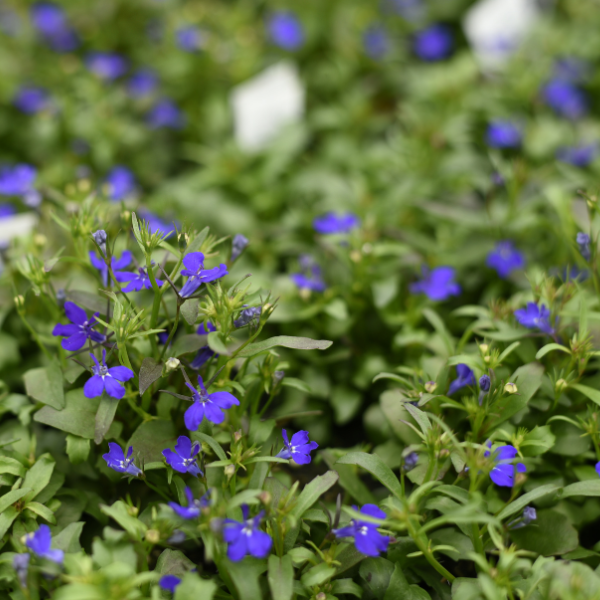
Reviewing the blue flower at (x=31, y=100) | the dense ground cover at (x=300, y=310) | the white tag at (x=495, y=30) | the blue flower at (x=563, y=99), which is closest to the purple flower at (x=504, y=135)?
the dense ground cover at (x=300, y=310)

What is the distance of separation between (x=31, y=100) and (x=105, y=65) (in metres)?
0.52

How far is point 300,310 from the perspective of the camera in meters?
2.43

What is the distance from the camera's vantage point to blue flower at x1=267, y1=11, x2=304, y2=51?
4.02 metres

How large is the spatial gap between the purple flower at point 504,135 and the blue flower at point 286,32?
1462 millimetres

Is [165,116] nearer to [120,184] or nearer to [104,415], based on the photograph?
[120,184]

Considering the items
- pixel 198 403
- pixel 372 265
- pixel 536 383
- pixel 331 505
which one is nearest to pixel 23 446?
pixel 198 403

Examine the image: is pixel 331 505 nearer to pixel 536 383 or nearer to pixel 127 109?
pixel 536 383

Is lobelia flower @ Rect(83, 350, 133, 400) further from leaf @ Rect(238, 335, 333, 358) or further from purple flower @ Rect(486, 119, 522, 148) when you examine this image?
purple flower @ Rect(486, 119, 522, 148)

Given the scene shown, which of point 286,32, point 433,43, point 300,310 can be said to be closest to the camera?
point 300,310

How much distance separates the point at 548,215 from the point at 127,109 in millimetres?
2590

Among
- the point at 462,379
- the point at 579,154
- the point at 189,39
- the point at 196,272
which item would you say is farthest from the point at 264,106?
the point at 462,379

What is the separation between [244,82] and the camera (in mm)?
3863

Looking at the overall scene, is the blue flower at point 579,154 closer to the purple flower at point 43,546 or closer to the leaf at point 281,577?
the leaf at point 281,577

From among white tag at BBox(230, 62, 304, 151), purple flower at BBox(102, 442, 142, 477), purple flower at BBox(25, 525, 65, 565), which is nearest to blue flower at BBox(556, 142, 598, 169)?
white tag at BBox(230, 62, 304, 151)
